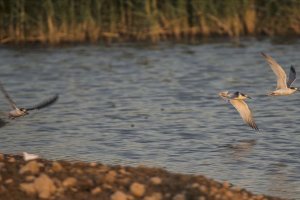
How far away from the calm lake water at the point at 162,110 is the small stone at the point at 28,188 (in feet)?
8.60

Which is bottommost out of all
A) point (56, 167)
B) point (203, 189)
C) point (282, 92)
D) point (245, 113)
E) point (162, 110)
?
point (162, 110)

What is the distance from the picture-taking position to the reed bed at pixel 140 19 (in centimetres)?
2197

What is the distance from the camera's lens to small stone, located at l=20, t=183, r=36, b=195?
6777mm

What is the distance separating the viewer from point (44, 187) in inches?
266

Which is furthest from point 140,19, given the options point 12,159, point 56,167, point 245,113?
point 56,167

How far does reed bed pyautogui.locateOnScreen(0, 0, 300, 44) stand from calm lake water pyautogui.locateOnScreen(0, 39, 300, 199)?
1.44 feet

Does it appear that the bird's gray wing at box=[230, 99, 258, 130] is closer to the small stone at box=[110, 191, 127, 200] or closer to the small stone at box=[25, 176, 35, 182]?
the small stone at box=[25, 176, 35, 182]

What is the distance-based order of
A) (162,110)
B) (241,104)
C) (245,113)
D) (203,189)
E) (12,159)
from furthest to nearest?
1. (162,110)
2. (241,104)
3. (245,113)
4. (12,159)
5. (203,189)

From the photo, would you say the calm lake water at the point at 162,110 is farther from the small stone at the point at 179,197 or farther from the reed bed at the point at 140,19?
the small stone at the point at 179,197

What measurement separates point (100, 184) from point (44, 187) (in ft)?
1.58

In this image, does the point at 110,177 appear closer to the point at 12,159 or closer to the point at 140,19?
the point at 12,159

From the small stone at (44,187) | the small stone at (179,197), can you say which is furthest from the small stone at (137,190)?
the small stone at (44,187)

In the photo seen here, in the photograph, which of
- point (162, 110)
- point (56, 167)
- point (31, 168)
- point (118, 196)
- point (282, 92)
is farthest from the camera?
point (162, 110)

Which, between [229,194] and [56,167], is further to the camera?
[56,167]
